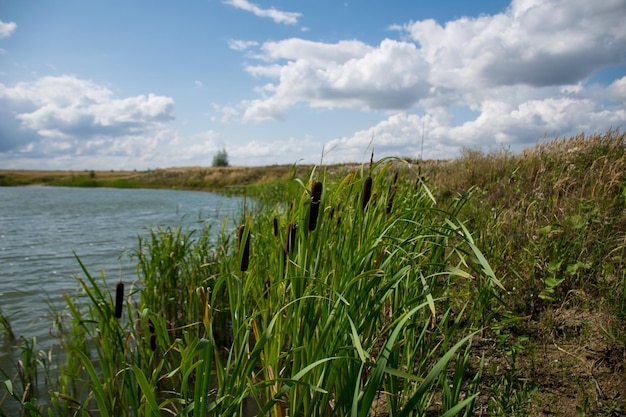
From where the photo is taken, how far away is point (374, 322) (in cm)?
162

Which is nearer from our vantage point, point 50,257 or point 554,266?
point 554,266

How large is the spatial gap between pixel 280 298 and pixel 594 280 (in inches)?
97.7

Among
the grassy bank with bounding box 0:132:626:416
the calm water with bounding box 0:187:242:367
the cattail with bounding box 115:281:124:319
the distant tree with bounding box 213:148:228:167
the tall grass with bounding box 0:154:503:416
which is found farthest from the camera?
the distant tree with bounding box 213:148:228:167

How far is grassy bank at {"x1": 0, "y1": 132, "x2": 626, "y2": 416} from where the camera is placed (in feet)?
5.03

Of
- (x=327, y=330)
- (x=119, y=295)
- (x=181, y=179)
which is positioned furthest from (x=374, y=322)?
(x=181, y=179)

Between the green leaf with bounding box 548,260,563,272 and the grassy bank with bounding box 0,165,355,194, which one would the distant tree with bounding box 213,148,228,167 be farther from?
the green leaf with bounding box 548,260,563,272

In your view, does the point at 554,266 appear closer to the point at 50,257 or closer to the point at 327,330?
the point at 327,330

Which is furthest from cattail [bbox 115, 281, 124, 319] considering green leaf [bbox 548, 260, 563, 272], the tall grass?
green leaf [bbox 548, 260, 563, 272]

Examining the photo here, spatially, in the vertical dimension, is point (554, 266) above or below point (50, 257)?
above

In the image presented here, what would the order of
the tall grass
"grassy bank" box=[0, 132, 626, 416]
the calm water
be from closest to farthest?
the tall grass
"grassy bank" box=[0, 132, 626, 416]
the calm water

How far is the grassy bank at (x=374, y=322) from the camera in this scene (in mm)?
1533

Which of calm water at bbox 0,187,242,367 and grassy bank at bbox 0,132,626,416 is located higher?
grassy bank at bbox 0,132,626,416

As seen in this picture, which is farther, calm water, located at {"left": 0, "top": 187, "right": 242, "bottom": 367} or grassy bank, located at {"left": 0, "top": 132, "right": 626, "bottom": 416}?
calm water, located at {"left": 0, "top": 187, "right": 242, "bottom": 367}

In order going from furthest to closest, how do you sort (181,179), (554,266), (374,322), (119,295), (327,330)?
(181,179), (554,266), (119,295), (374,322), (327,330)
